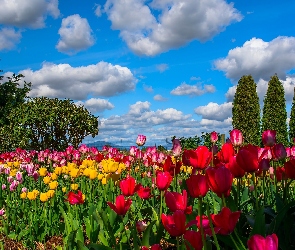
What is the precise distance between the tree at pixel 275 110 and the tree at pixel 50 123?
883cm

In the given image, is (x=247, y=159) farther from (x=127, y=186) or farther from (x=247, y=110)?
(x=247, y=110)

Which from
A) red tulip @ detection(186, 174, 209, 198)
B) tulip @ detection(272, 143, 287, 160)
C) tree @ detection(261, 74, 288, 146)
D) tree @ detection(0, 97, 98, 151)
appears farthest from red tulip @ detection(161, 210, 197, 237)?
tree @ detection(261, 74, 288, 146)

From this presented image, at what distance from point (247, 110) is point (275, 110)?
1.26 meters

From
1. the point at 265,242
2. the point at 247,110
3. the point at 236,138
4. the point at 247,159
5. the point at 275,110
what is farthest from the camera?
the point at 247,110

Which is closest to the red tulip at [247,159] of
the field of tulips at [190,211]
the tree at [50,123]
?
the field of tulips at [190,211]

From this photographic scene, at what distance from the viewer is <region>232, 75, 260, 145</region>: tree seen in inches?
732

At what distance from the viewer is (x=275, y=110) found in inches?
720

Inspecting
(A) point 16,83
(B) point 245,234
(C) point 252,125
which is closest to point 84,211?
(B) point 245,234

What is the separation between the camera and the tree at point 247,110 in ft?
61.0

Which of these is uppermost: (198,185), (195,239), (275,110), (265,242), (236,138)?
(275,110)

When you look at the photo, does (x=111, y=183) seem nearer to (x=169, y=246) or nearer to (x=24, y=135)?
(x=169, y=246)

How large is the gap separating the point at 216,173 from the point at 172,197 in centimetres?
28

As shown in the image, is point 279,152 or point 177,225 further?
point 279,152

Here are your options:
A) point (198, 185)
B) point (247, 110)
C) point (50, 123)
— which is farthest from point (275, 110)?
point (198, 185)
